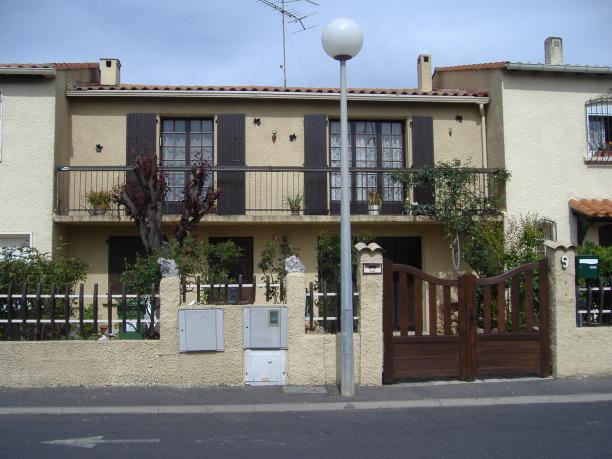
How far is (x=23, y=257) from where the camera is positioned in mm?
9711

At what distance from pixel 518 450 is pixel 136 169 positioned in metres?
7.28

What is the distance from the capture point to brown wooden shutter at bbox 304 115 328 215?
12.6 metres

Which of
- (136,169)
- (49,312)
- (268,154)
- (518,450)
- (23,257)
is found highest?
(268,154)

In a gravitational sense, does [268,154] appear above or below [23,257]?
above

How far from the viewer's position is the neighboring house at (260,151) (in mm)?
12398

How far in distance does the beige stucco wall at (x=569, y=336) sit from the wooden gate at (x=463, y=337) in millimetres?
127

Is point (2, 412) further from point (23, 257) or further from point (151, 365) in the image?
point (23, 257)

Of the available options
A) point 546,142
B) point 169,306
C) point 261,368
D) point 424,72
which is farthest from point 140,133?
point 546,142

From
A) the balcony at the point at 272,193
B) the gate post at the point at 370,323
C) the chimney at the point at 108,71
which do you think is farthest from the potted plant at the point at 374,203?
the chimney at the point at 108,71

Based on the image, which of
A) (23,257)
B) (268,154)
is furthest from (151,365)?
(268,154)

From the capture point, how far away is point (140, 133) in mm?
12586

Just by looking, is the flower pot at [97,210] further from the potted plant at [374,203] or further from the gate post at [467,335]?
the gate post at [467,335]

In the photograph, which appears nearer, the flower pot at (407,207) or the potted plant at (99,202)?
the potted plant at (99,202)

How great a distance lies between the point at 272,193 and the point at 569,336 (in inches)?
254
